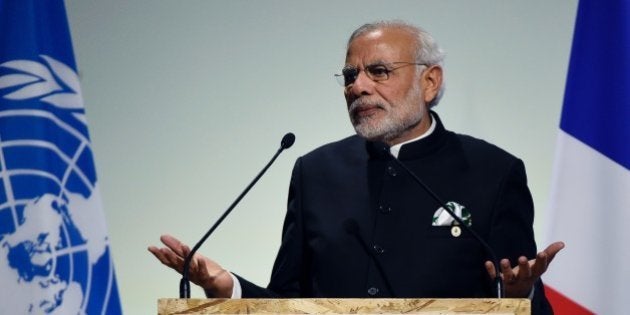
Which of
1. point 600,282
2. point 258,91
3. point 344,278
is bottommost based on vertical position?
point 600,282

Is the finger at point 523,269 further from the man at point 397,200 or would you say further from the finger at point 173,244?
the finger at point 173,244

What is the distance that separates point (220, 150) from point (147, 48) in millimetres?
445

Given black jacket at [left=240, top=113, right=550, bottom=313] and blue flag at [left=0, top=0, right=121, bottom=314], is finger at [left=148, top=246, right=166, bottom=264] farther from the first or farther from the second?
blue flag at [left=0, top=0, right=121, bottom=314]

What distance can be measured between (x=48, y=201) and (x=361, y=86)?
1040 mm

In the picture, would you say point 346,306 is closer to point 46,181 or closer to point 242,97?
point 46,181

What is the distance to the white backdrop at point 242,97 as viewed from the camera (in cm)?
321

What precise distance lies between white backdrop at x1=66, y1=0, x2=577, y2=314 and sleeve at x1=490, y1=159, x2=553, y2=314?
689mm

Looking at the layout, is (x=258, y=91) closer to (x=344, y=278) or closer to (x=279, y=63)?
(x=279, y=63)

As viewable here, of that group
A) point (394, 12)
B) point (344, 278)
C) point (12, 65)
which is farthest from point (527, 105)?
point (12, 65)

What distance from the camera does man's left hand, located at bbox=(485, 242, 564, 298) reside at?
1.98m

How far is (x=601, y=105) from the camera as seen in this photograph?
298cm

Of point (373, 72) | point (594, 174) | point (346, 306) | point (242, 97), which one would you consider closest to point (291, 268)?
point (373, 72)

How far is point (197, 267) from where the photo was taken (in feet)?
6.70

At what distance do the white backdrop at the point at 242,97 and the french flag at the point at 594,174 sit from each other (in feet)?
0.69
